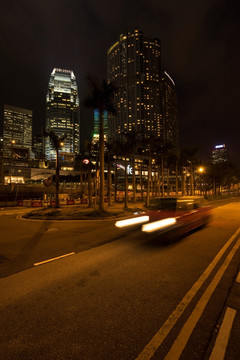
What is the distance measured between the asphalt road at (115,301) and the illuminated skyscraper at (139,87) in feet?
595

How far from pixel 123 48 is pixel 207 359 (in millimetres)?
238945

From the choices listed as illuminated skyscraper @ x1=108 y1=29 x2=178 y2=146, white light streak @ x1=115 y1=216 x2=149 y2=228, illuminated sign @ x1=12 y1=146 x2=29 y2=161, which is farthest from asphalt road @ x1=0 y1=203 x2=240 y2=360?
illuminated skyscraper @ x1=108 y1=29 x2=178 y2=146

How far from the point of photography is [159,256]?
639 centimetres

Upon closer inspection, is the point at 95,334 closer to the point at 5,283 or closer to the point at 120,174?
the point at 5,283

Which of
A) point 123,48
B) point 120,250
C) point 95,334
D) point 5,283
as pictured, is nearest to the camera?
point 95,334

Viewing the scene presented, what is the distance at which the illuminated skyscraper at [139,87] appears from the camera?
184250mm

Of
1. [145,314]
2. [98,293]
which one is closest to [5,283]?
[98,293]

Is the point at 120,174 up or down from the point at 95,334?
up

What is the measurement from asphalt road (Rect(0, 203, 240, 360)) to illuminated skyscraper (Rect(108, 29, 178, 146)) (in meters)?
181

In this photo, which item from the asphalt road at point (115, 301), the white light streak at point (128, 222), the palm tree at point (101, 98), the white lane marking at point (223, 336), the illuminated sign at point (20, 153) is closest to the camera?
the white lane marking at point (223, 336)

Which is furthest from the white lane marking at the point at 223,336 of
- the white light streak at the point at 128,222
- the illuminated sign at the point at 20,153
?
the illuminated sign at the point at 20,153

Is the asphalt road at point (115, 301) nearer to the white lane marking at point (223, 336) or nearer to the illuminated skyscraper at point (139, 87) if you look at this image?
the white lane marking at point (223, 336)

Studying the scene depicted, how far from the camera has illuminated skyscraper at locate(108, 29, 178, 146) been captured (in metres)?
184

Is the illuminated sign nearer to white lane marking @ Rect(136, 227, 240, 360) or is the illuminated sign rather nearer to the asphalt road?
the asphalt road
